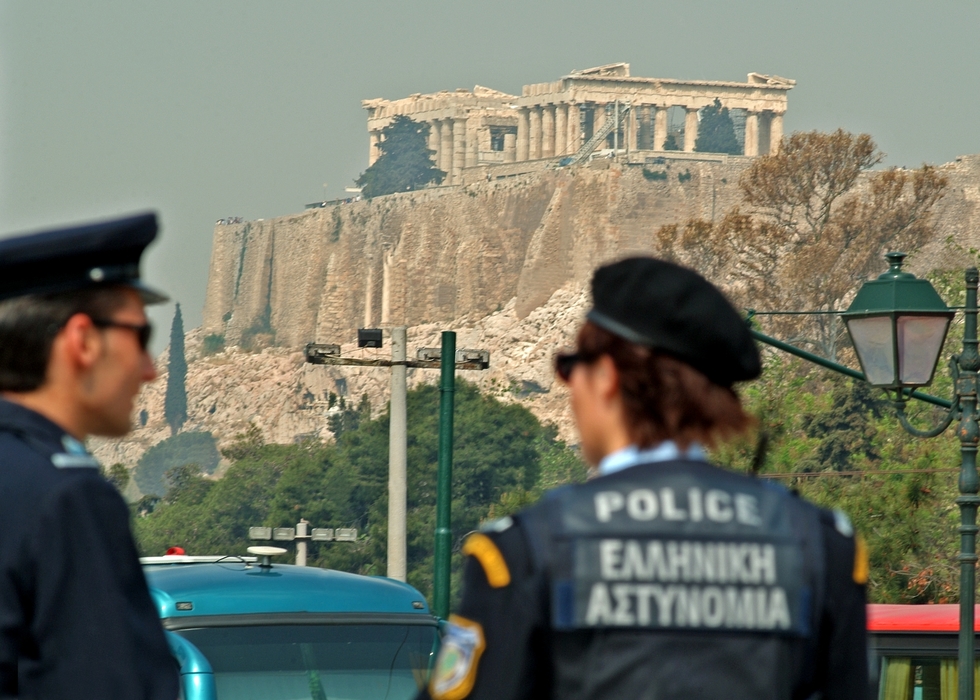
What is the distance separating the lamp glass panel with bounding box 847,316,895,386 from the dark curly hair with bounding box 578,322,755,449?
7.81m

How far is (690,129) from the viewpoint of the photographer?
108688 millimetres

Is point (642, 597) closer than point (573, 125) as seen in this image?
Yes

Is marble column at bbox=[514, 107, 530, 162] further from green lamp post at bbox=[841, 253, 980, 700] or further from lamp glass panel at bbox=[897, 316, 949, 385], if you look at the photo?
lamp glass panel at bbox=[897, 316, 949, 385]

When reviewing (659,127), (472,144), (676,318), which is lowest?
(676,318)

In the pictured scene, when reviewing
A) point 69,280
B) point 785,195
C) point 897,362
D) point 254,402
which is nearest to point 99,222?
point 69,280

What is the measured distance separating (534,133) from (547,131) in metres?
1.47

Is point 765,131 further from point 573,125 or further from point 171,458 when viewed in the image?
point 171,458

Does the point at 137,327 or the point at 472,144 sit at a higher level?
the point at 472,144

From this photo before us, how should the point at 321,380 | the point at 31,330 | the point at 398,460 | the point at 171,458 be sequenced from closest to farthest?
the point at 31,330 < the point at 398,460 < the point at 321,380 < the point at 171,458

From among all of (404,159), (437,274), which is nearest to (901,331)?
(437,274)

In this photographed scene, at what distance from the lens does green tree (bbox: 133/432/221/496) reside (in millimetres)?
133500

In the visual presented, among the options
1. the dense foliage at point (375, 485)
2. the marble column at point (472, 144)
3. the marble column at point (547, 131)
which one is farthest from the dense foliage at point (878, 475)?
the marble column at point (472, 144)

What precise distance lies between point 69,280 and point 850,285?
62541 mm

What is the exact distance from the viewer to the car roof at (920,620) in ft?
36.8
